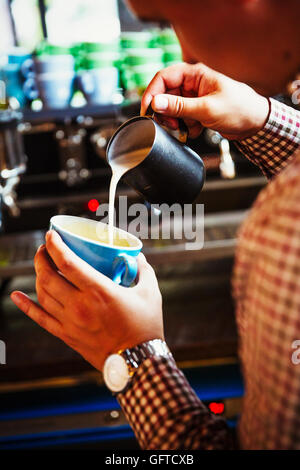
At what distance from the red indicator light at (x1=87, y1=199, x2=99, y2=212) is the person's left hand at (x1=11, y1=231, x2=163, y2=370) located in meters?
1.64

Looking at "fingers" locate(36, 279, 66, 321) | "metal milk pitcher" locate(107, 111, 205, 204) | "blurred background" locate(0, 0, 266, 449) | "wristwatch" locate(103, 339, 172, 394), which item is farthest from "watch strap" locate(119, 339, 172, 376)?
"blurred background" locate(0, 0, 266, 449)

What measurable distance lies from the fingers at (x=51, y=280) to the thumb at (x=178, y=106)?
0.41 metres

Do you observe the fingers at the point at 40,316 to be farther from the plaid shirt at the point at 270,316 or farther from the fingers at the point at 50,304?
the plaid shirt at the point at 270,316

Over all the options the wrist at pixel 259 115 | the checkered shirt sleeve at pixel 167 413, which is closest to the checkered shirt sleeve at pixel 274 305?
the checkered shirt sleeve at pixel 167 413

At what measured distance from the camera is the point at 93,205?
8.11 feet

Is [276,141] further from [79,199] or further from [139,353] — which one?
[79,199]

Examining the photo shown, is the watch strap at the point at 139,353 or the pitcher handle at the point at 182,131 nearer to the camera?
the watch strap at the point at 139,353

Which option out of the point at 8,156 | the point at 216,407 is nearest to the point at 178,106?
the point at 8,156

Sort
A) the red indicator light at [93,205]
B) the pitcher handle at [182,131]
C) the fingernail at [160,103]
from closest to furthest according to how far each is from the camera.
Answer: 1. the fingernail at [160,103]
2. the pitcher handle at [182,131]
3. the red indicator light at [93,205]

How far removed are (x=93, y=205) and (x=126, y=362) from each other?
175cm

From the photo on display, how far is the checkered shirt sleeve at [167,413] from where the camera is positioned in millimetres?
706

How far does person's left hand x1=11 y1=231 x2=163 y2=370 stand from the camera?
75cm

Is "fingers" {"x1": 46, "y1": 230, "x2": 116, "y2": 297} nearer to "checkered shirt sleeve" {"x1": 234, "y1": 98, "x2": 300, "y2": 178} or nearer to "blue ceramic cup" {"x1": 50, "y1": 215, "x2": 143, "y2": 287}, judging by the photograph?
"blue ceramic cup" {"x1": 50, "y1": 215, "x2": 143, "y2": 287}

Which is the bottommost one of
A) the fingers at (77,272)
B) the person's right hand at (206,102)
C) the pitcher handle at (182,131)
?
the fingers at (77,272)
